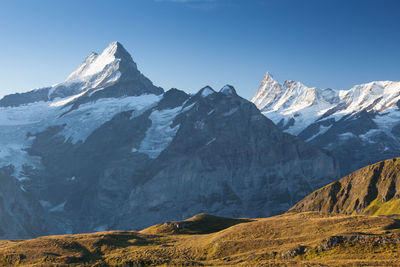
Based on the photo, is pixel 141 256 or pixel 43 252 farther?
pixel 43 252

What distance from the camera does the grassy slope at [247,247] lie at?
9088 cm

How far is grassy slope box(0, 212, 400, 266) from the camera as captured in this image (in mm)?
90875

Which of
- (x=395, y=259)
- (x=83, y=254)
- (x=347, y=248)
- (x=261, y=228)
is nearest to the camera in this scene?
(x=395, y=259)

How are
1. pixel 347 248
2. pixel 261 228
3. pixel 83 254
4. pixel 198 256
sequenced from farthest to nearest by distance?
pixel 261 228 < pixel 83 254 < pixel 198 256 < pixel 347 248

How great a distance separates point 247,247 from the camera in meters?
104

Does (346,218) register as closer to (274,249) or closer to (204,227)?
(274,249)

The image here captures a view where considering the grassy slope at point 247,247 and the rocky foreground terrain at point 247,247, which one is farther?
the grassy slope at point 247,247

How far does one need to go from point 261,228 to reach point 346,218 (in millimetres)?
19645

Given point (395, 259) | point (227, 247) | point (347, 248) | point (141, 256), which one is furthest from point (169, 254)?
point (395, 259)

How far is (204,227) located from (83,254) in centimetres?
5126

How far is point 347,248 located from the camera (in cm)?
9300

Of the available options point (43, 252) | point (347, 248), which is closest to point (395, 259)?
A: point (347, 248)

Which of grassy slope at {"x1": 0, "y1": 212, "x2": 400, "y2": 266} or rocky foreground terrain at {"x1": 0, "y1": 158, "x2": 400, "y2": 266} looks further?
grassy slope at {"x1": 0, "y1": 212, "x2": 400, "y2": 266}

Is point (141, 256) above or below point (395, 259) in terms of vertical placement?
below
